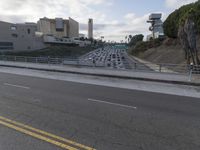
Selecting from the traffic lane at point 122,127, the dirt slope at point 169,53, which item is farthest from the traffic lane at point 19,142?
the dirt slope at point 169,53

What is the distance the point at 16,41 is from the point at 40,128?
252ft

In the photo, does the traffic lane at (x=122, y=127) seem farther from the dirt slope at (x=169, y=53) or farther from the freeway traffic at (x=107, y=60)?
the dirt slope at (x=169, y=53)

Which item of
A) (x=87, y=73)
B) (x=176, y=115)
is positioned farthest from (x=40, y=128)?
(x=87, y=73)

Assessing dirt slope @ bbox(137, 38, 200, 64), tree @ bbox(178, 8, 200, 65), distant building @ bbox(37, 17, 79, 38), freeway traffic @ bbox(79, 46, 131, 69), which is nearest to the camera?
tree @ bbox(178, 8, 200, 65)

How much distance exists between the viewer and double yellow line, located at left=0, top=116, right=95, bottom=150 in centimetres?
450

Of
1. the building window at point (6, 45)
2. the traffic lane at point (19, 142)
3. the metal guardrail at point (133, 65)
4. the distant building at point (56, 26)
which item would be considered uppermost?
the distant building at point (56, 26)

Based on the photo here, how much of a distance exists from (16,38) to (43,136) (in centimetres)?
7777

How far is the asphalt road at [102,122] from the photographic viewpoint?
4.68 metres

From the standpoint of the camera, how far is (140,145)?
181 inches

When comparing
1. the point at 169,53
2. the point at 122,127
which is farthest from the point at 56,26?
the point at 122,127

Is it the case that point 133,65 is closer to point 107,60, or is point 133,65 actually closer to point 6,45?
point 107,60

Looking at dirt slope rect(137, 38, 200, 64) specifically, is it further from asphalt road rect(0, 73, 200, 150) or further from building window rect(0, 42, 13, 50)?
building window rect(0, 42, 13, 50)

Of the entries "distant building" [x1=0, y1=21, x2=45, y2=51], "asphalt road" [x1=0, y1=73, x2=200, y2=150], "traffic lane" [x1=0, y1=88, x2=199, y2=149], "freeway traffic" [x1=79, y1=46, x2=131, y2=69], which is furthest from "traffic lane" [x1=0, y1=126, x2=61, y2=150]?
"distant building" [x1=0, y1=21, x2=45, y2=51]

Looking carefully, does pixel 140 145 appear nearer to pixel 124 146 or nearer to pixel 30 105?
pixel 124 146
